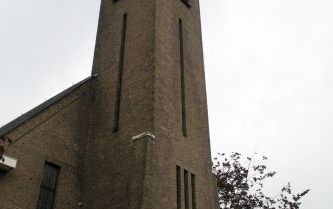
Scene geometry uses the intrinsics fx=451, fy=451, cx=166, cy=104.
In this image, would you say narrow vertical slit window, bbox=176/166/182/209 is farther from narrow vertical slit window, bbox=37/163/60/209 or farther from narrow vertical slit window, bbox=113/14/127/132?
narrow vertical slit window, bbox=37/163/60/209

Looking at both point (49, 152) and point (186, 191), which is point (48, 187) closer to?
point (49, 152)

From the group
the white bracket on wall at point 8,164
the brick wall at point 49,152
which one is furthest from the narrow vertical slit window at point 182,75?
the white bracket on wall at point 8,164

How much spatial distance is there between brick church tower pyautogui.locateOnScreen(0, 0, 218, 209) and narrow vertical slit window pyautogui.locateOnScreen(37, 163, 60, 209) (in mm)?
34

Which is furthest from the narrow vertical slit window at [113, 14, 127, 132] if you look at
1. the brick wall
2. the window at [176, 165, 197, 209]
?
the window at [176, 165, 197, 209]

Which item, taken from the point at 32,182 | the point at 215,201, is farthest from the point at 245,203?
the point at 32,182

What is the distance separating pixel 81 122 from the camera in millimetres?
17375

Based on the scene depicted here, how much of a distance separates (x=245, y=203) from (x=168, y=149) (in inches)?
475

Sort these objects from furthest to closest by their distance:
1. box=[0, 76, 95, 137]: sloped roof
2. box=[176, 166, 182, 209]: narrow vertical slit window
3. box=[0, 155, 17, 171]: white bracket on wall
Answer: box=[0, 76, 95, 137]: sloped roof → box=[176, 166, 182, 209]: narrow vertical slit window → box=[0, 155, 17, 171]: white bracket on wall

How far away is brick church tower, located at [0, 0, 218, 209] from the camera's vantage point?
1426 cm

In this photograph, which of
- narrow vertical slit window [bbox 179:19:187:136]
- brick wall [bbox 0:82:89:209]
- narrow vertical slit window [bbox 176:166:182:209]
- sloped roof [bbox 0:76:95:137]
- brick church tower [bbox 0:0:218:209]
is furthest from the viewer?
narrow vertical slit window [bbox 179:19:187:136]

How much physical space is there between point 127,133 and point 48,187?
3193mm

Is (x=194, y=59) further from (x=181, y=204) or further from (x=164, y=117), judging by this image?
(x=181, y=204)

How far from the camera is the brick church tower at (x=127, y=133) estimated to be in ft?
46.8

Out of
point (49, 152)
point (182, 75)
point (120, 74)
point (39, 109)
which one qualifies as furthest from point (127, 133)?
point (182, 75)
